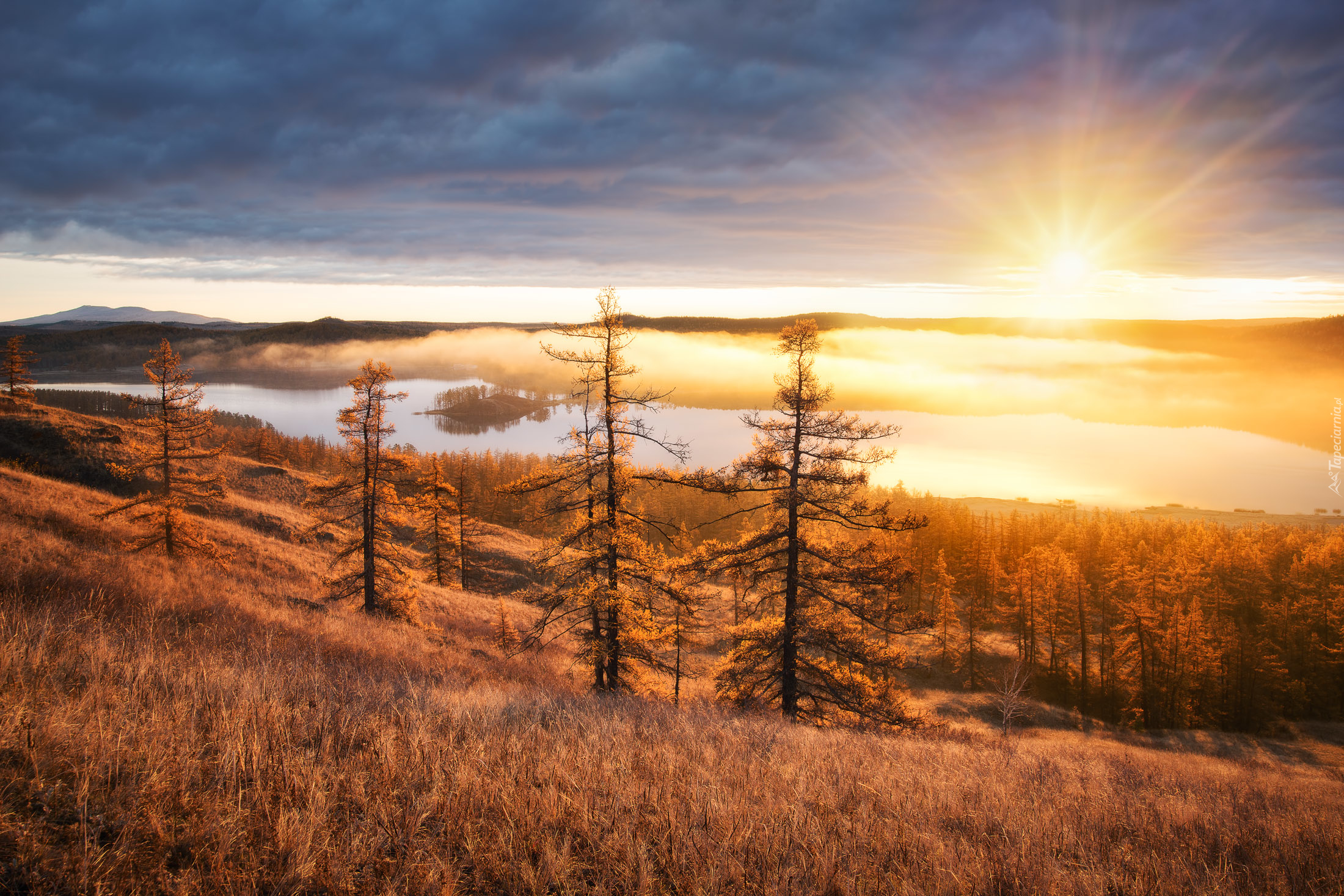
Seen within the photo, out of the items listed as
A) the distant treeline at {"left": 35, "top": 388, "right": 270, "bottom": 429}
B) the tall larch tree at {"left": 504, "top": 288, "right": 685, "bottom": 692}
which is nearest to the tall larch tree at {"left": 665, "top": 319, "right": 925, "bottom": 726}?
the tall larch tree at {"left": 504, "top": 288, "right": 685, "bottom": 692}

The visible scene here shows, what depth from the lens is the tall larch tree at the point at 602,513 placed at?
14.4 metres

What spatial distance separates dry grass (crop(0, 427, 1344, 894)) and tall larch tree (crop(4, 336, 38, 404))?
198ft

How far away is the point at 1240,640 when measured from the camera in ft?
135

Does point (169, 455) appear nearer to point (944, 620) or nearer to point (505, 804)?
point (505, 804)

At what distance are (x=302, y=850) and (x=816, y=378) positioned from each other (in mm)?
13165

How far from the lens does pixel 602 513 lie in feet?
48.5

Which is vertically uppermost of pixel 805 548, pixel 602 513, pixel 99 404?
pixel 602 513

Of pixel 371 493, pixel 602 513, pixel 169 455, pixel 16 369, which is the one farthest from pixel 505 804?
pixel 16 369

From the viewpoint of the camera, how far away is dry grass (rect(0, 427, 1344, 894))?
324 centimetres

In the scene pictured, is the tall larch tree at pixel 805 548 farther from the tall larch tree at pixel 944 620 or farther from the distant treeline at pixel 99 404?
the distant treeline at pixel 99 404

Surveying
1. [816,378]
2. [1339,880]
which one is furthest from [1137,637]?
[1339,880]

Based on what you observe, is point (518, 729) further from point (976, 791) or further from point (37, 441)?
point (37, 441)

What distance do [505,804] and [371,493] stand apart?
20566mm

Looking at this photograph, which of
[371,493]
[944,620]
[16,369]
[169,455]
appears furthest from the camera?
[16,369]
